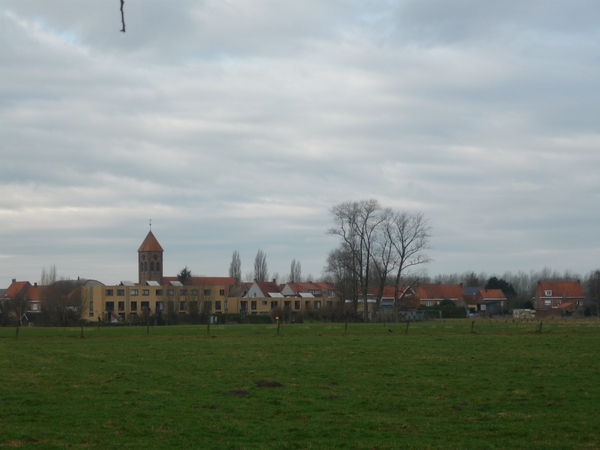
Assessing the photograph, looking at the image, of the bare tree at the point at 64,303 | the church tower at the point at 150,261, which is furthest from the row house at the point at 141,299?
the church tower at the point at 150,261

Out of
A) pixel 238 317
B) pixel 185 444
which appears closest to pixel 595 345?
pixel 185 444

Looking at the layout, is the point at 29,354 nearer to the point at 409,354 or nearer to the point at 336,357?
the point at 336,357

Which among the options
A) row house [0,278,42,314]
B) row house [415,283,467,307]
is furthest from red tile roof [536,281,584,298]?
row house [0,278,42,314]

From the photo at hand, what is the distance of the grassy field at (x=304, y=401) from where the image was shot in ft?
45.9

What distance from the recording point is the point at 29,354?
3478 cm

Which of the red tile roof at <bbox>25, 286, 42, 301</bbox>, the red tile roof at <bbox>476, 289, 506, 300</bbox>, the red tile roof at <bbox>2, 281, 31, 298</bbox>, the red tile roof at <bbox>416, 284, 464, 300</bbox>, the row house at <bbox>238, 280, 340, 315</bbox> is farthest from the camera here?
the red tile roof at <bbox>416, 284, 464, 300</bbox>

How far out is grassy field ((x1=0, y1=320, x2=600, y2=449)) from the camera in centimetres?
1398

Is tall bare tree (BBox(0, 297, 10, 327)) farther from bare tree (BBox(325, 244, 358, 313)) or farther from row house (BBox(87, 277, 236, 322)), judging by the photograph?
bare tree (BBox(325, 244, 358, 313))

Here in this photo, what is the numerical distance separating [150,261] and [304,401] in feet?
483

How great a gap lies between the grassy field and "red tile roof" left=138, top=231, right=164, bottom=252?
5163 inches

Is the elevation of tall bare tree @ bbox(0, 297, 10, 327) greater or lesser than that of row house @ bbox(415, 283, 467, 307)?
lesser

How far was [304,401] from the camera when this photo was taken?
18422 millimetres

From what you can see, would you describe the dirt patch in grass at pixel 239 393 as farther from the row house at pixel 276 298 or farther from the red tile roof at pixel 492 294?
the red tile roof at pixel 492 294

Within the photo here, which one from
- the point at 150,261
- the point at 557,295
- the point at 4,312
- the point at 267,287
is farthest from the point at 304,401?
the point at 150,261
